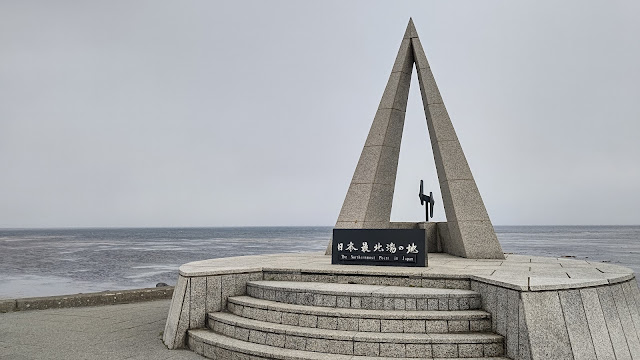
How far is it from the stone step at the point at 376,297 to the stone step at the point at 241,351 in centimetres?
97

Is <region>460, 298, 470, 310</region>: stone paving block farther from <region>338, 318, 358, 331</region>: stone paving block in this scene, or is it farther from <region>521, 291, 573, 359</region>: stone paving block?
<region>338, 318, 358, 331</region>: stone paving block

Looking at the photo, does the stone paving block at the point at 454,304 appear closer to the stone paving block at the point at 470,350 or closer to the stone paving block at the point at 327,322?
the stone paving block at the point at 470,350

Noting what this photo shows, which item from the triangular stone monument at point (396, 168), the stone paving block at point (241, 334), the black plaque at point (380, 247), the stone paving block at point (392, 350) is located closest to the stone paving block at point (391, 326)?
the stone paving block at point (392, 350)

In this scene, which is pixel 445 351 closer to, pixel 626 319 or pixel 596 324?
pixel 596 324

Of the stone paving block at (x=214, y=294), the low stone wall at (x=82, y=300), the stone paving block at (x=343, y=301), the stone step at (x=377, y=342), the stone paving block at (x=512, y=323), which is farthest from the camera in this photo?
the low stone wall at (x=82, y=300)

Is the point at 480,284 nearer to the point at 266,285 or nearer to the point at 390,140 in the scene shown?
the point at 266,285

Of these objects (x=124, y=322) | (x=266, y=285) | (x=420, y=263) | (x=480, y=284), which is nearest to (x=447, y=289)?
(x=480, y=284)

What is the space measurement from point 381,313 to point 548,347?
238 cm

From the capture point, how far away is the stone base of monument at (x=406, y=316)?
646 cm

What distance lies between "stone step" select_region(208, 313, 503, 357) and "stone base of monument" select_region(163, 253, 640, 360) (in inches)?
0.6

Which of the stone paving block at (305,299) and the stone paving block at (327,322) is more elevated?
the stone paving block at (305,299)

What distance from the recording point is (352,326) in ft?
23.5

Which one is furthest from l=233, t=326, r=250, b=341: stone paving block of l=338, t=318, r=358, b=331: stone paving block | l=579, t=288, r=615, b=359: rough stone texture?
l=579, t=288, r=615, b=359: rough stone texture

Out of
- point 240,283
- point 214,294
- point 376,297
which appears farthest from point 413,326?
point 214,294
